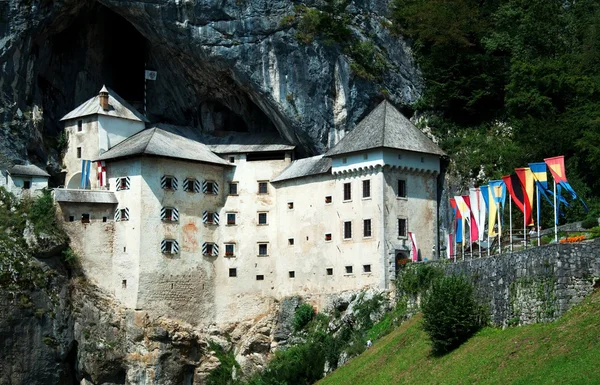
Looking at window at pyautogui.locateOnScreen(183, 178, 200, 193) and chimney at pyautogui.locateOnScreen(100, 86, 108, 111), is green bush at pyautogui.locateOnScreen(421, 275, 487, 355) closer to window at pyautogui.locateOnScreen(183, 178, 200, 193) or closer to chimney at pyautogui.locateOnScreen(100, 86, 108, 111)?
window at pyautogui.locateOnScreen(183, 178, 200, 193)

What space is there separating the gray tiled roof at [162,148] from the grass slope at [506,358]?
2357 centimetres

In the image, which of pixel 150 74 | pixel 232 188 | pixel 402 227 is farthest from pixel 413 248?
pixel 150 74

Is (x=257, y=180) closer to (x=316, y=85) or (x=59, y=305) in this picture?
(x=316, y=85)

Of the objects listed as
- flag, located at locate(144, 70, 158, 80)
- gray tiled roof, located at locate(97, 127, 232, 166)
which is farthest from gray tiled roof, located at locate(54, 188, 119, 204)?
flag, located at locate(144, 70, 158, 80)

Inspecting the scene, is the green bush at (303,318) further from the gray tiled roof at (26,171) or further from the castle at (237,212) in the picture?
the gray tiled roof at (26,171)

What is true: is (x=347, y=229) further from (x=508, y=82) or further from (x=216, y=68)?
(x=508, y=82)

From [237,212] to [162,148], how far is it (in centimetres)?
664

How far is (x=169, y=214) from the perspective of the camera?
7269cm

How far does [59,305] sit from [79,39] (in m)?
20.4

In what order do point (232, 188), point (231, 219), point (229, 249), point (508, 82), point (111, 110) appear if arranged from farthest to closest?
point (111, 110) < point (232, 188) < point (231, 219) < point (229, 249) < point (508, 82)

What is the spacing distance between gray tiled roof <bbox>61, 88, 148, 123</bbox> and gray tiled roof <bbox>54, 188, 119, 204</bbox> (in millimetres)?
6450

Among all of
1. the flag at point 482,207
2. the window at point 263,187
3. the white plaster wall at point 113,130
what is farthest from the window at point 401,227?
the white plaster wall at point 113,130

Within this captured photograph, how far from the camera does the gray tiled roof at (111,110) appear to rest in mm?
77000

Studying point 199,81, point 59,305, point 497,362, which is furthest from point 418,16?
point 497,362
